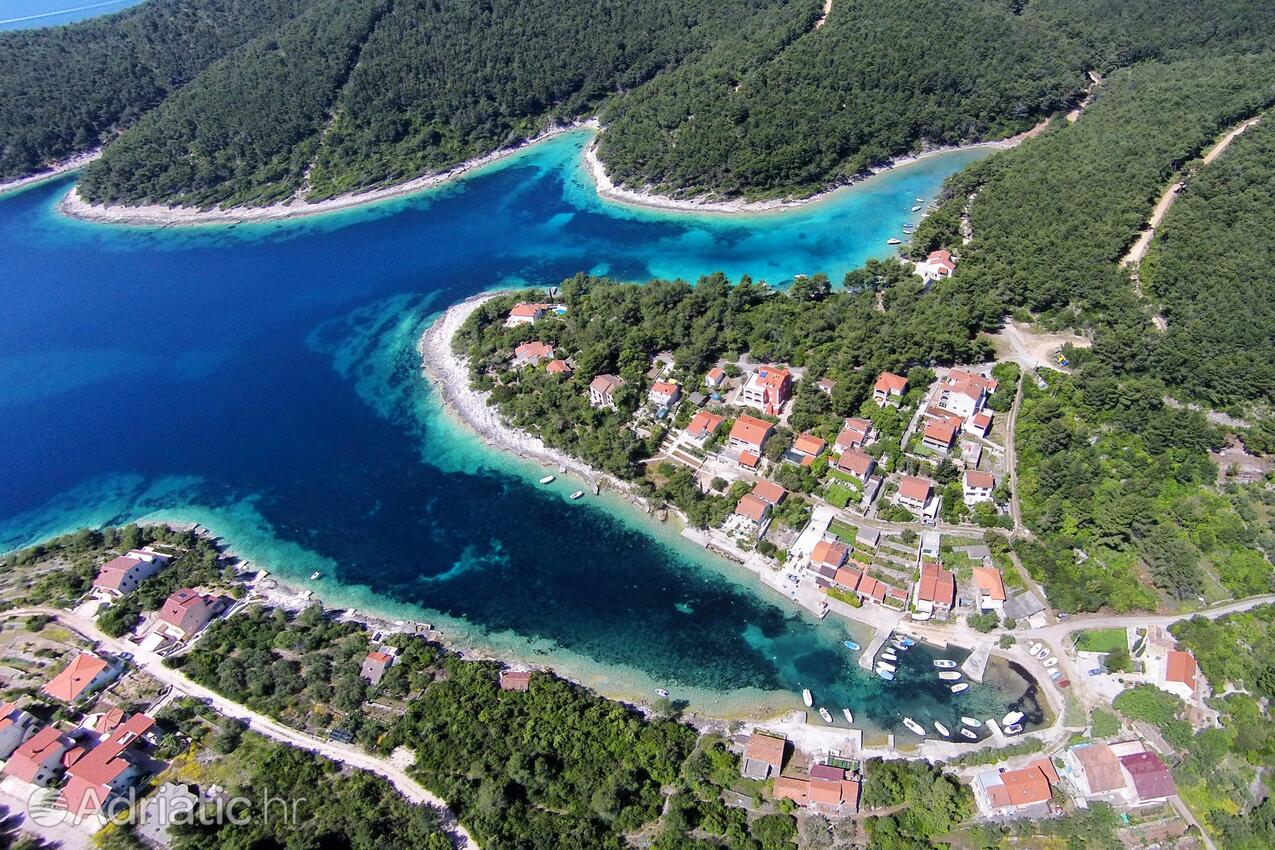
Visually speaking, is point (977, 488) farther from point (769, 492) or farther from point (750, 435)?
point (750, 435)

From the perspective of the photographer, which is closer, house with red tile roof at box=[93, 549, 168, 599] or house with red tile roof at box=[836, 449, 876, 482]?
house with red tile roof at box=[93, 549, 168, 599]

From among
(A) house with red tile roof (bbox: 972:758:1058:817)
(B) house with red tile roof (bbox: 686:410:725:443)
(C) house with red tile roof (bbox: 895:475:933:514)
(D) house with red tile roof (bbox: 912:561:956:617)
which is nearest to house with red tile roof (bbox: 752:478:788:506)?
(B) house with red tile roof (bbox: 686:410:725:443)

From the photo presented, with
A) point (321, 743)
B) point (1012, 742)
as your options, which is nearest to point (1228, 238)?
point (1012, 742)

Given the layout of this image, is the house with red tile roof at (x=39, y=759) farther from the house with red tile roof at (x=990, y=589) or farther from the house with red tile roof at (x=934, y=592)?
the house with red tile roof at (x=990, y=589)

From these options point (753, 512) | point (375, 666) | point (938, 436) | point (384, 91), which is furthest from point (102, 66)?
point (938, 436)

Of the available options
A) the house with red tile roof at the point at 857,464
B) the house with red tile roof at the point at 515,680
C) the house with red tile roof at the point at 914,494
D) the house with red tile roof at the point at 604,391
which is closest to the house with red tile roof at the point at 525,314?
the house with red tile roof at the point at 604,391

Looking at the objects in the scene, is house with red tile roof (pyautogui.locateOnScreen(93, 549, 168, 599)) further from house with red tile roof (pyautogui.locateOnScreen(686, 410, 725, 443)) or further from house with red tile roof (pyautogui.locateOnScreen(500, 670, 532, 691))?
house with red tile roof (pyautogui.locateOnScreen(686, 410, 725, 443))
